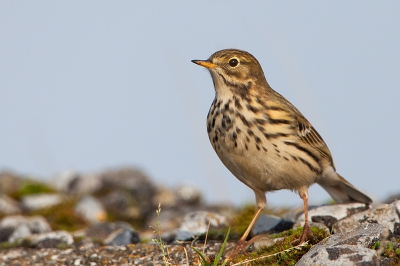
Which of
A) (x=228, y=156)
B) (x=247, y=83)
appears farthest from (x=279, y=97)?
(x=228, y=156)

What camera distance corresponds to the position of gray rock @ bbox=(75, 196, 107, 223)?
35.3ft

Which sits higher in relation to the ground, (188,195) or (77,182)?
(77,182)

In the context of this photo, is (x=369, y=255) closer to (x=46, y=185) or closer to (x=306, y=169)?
(x=306, y=169)

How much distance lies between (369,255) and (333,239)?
508 mm

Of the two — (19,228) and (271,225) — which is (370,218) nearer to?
(271,225)

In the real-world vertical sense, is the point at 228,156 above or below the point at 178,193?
above

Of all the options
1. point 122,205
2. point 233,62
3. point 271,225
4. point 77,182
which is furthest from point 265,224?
point 77,182

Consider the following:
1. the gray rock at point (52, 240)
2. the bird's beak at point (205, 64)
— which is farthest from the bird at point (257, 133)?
the gray rock at point (52, 240)

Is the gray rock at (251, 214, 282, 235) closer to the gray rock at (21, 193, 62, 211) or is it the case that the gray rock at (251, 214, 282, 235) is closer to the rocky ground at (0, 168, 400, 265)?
the rocky ground at (0, 168, 400, 265)

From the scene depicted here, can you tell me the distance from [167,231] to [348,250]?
369cm

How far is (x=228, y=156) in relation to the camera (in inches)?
227

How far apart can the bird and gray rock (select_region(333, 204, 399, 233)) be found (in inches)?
13.6

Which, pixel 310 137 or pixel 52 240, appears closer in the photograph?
pixel 310 137

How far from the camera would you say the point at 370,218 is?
19.7ft
